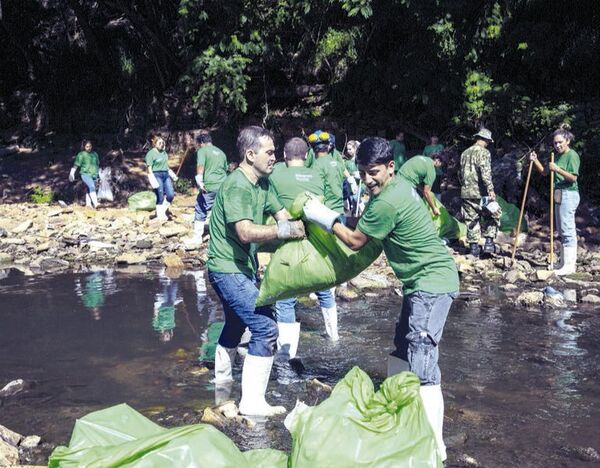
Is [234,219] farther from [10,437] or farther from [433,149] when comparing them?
[433,149]

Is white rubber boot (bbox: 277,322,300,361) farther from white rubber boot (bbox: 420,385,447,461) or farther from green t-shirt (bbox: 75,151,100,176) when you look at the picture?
green t-shirt (bbox: 75,151,100,176)

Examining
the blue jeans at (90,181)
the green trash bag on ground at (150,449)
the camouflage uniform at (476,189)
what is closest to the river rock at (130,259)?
the camouflage uniform at (476,189)

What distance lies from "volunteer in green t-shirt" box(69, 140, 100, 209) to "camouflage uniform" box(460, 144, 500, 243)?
334 inches

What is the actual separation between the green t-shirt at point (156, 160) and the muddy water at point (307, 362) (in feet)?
14.7

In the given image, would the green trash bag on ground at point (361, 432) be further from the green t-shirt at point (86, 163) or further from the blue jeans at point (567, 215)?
the green t-shirt at point (86, 163)

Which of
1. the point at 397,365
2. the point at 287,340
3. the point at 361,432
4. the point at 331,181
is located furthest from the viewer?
the point at 331,181

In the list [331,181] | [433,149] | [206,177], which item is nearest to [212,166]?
[206,177]

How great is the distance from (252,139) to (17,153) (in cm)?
1860

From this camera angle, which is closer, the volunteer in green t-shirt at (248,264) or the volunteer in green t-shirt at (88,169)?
the volunteer in green t-shirt at (248,264)

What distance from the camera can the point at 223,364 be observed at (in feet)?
16.9

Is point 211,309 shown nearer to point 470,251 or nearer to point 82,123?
point 470,251

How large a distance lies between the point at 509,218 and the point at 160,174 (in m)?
6.28

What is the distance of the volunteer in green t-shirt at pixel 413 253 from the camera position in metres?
3.86

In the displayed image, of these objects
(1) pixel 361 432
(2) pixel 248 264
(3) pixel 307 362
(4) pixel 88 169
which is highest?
(4) pixel 88 169
